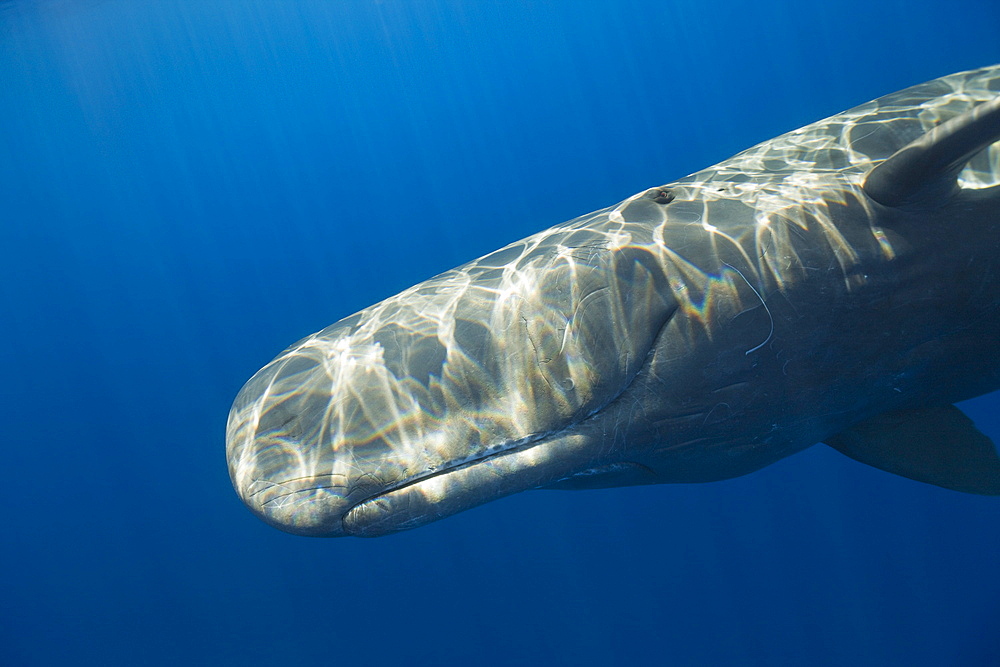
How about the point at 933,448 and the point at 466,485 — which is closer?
the point at 466,485

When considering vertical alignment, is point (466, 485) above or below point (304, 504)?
below

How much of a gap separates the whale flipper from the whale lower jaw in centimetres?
214

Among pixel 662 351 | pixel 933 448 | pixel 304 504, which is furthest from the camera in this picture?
pixel 933 448

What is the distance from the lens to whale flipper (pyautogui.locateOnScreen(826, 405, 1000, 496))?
3268mm

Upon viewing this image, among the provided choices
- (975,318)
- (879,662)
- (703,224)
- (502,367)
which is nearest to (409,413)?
(502,367)

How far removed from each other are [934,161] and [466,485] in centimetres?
271

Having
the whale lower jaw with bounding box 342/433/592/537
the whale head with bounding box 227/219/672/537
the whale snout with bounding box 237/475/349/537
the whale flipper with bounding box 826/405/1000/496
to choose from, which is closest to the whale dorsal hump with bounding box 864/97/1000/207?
the whale head with bounding box 227/219/672/537

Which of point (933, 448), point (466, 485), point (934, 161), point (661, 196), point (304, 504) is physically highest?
point (661, 196)

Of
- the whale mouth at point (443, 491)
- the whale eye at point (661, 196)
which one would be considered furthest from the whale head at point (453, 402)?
the whale eye at point (661, 196)

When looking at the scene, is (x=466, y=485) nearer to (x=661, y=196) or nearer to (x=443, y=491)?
(x=443, y=491)

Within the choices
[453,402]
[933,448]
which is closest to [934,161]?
[933,448]

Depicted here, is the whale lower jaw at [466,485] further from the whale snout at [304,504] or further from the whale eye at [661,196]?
the whale eye at [661,196]

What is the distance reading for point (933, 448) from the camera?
131 inches

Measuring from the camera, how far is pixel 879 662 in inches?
528
